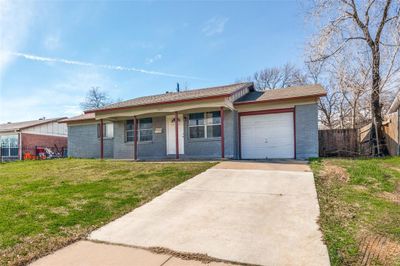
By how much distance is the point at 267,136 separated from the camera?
13.3 meters

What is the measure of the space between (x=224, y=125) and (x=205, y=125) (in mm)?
1012

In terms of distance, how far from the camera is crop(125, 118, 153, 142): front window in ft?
50.9

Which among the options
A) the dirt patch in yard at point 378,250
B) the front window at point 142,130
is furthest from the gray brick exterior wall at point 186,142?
the dirt patch in yard at point 378,250

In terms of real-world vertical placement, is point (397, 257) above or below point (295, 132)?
below

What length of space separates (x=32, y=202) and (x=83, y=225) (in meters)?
2.15

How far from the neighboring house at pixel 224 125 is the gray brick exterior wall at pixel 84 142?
3150 millimetres

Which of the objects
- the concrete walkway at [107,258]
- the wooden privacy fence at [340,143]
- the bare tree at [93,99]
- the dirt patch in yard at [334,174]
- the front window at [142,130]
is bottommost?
the concrete walkway at [107,258]

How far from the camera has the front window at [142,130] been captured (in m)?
15.5

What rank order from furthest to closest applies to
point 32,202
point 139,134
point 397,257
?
point 139,134
point 32,202
point 397,257

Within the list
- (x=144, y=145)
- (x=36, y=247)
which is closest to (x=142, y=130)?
(x=144, y=145)

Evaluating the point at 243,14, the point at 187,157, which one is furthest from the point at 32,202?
the point at 243,14

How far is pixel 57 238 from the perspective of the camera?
4410 mm

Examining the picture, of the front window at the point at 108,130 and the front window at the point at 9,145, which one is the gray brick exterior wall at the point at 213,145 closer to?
the front window at the point at 108,130

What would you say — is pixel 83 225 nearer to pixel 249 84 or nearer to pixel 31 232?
pixel 31 232
